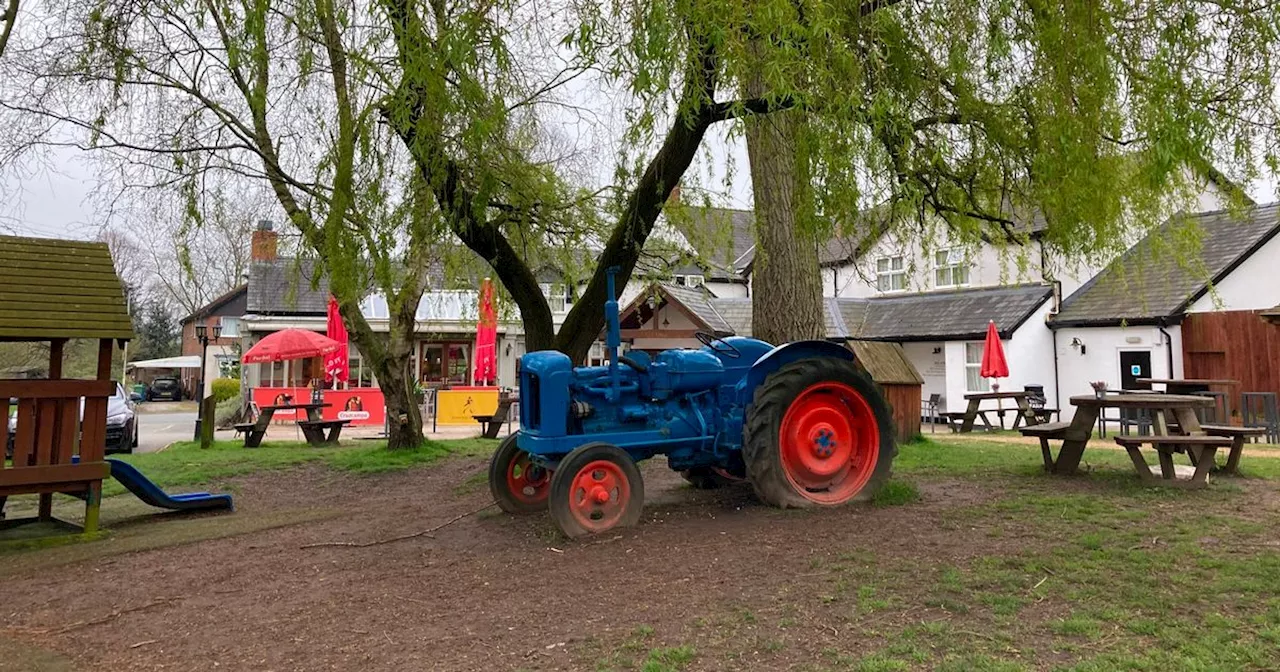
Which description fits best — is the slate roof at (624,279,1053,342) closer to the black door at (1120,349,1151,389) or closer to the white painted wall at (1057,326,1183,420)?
the white painted wall at (1057,326,1183,420)

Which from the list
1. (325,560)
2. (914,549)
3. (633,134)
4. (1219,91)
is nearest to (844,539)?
(914,549)

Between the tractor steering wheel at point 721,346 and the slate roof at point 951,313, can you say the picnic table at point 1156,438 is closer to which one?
the tractor steering wheel at point 721,346

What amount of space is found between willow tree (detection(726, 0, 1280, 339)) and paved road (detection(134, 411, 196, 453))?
14.4 metres

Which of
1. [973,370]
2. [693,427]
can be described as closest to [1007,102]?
[693,427]

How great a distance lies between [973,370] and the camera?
2041 cm

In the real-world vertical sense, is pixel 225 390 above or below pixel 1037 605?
above

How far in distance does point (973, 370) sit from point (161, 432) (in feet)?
70.6

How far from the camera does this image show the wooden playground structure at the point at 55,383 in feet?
20.4

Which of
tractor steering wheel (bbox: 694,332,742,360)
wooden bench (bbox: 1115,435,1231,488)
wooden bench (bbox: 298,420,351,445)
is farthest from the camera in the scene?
wooden bench (bbox: 298,420,351,445)

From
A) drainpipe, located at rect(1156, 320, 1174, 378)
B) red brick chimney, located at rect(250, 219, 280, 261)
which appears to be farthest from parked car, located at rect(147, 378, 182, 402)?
drainpipe, located at rect(1156, 320, 1174, 378)

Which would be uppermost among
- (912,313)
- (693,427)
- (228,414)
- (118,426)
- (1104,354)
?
(912,313)

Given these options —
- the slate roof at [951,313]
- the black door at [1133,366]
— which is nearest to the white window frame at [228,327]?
the slate roof at [951,313]

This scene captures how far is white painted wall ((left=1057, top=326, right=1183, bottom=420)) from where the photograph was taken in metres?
17.3

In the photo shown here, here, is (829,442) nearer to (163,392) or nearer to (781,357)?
(781,357)
